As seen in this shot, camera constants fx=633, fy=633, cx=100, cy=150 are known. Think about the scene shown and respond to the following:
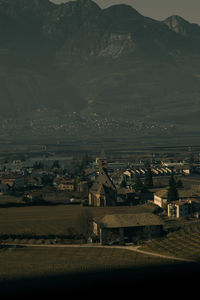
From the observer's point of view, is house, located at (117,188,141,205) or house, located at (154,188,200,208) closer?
house, located at (154,188,200,208)

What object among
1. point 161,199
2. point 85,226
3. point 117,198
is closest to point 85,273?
point 85,226

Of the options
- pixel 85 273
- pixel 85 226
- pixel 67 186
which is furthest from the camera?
pixel 67 186

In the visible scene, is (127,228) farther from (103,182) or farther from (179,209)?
(103,182)

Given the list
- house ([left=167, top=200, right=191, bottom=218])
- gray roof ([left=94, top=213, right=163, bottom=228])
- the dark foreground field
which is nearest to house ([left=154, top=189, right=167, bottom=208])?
house ([left=167, top=200, right=191, bottom=218])

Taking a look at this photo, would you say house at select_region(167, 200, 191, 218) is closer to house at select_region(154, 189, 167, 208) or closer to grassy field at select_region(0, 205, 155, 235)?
grassy field at select_region(0, 205, 155, 235)

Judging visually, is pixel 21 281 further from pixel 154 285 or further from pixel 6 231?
pixel 6 231

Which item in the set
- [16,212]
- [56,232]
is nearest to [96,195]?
[16,212]

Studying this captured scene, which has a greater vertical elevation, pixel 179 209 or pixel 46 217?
pixel 179 209

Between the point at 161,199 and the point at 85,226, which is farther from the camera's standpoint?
the point at 161,199
